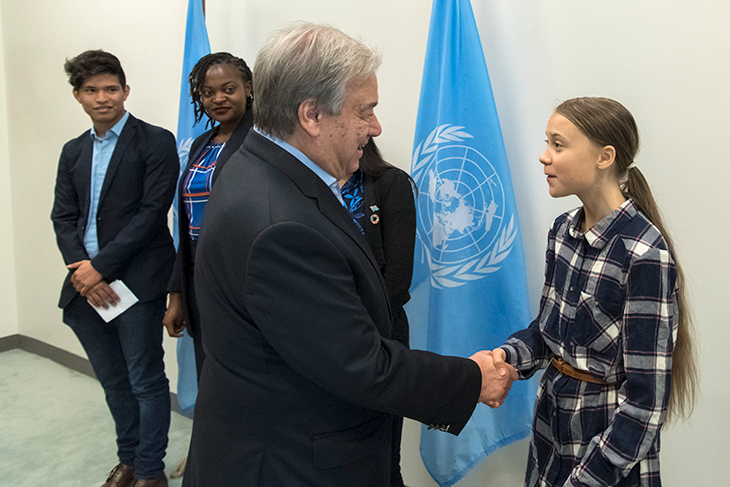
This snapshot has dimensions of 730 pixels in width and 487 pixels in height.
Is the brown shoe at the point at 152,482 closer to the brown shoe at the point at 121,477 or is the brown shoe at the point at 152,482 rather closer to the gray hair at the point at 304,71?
the brown shoe at the point at 121,477

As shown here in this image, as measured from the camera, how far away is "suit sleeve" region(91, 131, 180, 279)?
7.75ft

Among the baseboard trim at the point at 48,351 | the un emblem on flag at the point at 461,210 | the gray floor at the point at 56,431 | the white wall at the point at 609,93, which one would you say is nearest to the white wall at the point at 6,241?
the baseboard trim at the point at 48,351

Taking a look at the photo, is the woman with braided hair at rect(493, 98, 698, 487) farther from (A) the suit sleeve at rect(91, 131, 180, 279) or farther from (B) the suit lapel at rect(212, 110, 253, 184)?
(A) the suit sleeve at rect(91, 131, 180, 279)

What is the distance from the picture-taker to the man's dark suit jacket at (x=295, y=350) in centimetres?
103

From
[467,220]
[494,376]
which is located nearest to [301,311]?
[494,376]

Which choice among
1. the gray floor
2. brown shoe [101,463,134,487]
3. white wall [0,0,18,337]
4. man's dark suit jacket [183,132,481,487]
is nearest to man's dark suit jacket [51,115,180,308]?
brown shoe [101,463,134,487]

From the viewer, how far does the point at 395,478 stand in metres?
2.21

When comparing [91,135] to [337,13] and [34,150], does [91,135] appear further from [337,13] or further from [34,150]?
[34,150]

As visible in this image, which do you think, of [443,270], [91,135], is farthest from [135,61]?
[443,270]

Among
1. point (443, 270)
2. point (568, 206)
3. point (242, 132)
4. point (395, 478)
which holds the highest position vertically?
point (242, 132)

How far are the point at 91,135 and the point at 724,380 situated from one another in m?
2.64

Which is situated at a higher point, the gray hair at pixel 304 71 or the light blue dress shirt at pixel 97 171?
the gray hair at pixel 304 71

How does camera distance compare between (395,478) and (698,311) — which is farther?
(395,478)

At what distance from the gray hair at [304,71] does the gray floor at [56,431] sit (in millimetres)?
2193
